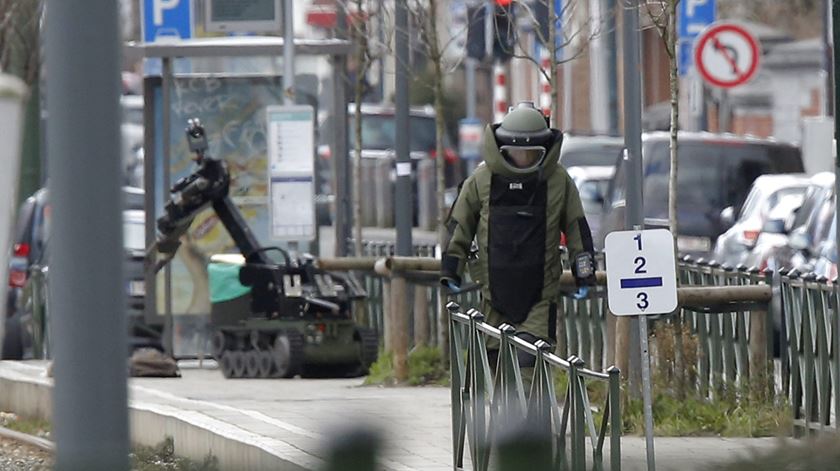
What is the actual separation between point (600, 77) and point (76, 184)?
44.3 m

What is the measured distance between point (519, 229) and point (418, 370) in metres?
4.61

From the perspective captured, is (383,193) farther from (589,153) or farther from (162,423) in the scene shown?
(162,423)

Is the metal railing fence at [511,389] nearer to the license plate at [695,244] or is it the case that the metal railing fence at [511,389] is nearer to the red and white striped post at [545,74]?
the red and white striped post at [545,74]

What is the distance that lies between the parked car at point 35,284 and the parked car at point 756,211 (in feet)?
16.6

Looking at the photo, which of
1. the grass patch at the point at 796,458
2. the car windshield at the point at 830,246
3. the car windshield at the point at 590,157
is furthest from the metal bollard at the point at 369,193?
the grass patch at the point at 796,458

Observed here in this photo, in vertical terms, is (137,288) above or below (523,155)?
below

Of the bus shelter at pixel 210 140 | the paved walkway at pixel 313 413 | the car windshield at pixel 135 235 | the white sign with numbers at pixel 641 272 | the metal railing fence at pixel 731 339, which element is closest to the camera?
the paved walkway at pixel 313 413

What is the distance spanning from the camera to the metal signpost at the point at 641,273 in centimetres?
925

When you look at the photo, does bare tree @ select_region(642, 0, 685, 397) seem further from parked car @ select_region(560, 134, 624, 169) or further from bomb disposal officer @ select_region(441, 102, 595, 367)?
parked car @ select_region(560, 134, 624, 169)

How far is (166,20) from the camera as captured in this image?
61.7 feet

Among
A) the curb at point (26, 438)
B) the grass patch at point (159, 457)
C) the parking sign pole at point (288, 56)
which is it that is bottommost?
the curb at point (26, 438)

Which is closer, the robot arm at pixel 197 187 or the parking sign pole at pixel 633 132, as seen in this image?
the parking sign pole at pixel 633 132

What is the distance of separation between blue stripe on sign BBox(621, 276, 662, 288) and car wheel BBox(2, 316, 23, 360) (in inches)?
428

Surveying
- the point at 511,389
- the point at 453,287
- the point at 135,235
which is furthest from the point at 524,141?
the point at 135,235
